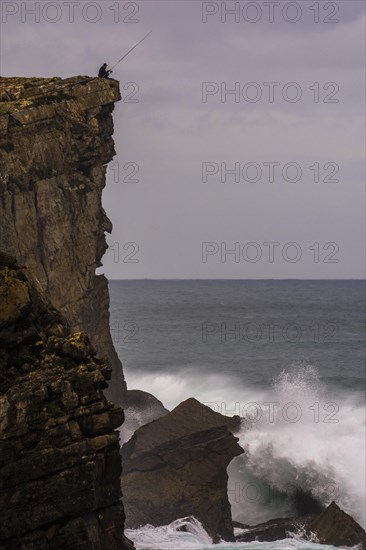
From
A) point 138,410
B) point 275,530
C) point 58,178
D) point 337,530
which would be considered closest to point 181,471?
point 275,530

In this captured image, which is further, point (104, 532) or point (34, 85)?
point (34, 85)

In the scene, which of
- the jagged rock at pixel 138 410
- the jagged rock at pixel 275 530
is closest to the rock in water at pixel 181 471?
the jagged rock at pixel 275 530

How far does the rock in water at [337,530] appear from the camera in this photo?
139 feet

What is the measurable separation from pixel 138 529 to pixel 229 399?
39319 mm

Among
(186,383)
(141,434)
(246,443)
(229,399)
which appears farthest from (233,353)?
(141,434)

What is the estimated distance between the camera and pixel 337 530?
140 feet

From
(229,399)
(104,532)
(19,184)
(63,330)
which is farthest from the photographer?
(229,399)

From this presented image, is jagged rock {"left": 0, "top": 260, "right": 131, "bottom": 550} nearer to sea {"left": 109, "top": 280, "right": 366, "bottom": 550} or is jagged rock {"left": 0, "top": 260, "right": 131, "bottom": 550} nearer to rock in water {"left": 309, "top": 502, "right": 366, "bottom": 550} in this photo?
sea {"left": 109, "top": 280, "right": 366, "bottom": 550}

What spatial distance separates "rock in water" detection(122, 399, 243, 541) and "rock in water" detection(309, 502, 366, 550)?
389 cm

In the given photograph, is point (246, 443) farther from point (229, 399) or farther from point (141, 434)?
point (229, 399)

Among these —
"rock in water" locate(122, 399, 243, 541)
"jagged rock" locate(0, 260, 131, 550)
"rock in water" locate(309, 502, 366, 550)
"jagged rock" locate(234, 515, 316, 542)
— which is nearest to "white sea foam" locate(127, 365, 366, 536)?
"rock in water" locate(309, 502, 366, 550)

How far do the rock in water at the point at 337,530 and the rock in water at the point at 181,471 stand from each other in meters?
3.89

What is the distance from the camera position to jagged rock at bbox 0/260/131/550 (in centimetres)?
2303

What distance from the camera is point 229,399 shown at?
81.8m
